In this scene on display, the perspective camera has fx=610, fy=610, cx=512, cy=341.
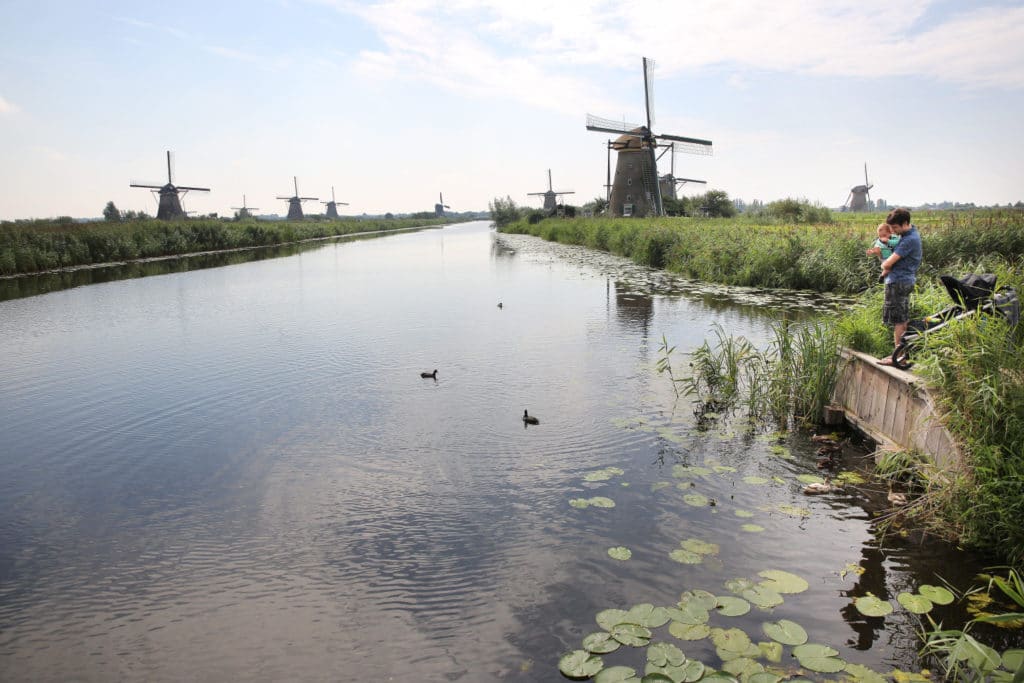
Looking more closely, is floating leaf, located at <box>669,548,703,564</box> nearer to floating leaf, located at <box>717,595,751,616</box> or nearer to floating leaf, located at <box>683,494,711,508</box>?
floating leaf, located at <box>717,595,751,616</box>

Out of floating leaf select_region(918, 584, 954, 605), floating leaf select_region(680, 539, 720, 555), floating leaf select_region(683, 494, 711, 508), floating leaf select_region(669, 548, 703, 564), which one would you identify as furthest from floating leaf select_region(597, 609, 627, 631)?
floating leaf select_region(918, 584, 954, 605)

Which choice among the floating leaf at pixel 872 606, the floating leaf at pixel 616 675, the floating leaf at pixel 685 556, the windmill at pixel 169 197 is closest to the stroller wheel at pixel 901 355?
the floating leaf at pixel 872 606

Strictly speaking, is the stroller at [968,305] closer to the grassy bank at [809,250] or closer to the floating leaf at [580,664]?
the floating leaf at [580,664]

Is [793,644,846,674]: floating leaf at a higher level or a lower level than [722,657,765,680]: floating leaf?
lower

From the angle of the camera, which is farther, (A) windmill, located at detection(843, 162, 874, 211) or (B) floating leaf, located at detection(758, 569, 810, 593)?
(A) windmill, located at detection(843, 162, 874, 211)

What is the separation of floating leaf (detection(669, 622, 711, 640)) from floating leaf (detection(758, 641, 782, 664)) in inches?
10.8

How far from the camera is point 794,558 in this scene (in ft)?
13.4

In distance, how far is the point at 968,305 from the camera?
5.32 metres

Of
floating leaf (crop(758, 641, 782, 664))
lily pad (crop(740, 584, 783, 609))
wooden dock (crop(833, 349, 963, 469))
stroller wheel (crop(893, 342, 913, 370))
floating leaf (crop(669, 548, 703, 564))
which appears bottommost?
floating leaf (crop(758, 641, 782, 664))

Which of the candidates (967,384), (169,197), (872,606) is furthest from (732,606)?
(169,197)

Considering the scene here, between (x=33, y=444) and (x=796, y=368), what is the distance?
323 inches

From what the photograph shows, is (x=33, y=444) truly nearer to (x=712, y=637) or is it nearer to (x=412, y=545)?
(x=412, y=545)

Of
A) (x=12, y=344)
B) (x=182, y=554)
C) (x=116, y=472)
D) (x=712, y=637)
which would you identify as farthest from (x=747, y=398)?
(x=12, y=344)

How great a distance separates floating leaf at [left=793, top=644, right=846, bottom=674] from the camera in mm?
3045
